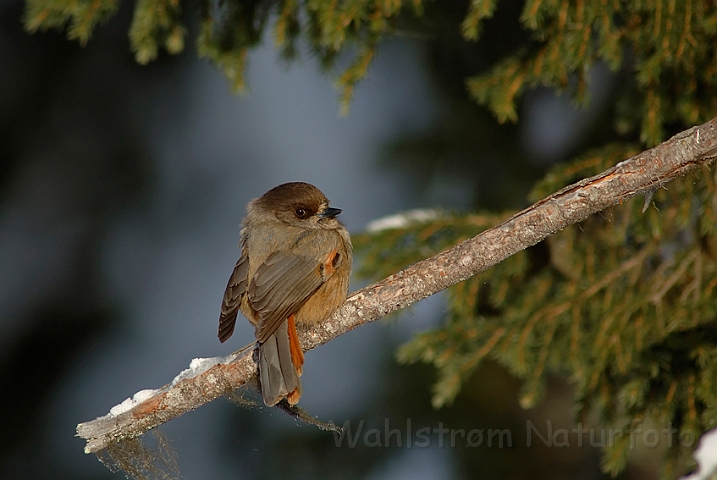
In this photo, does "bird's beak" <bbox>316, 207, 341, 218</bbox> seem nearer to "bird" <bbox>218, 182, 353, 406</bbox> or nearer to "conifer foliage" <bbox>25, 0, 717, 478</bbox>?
"bird" <bbox>218, 182, 353, 406</bbox>

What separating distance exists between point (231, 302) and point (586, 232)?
1.95 meters

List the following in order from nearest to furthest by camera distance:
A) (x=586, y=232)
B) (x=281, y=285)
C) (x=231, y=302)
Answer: (x=281, y=285), (x=231, y=302), (x=586, y=232)

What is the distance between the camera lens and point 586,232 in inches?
163

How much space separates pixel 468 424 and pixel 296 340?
2.32 m

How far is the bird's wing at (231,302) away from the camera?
367 centimetres

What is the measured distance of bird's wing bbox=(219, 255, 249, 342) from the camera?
367 centimetres

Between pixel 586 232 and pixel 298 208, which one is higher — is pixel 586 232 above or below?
below

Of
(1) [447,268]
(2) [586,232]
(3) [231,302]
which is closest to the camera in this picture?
(1) [447,268]

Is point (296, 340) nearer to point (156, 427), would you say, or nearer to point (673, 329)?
point (156, 427)

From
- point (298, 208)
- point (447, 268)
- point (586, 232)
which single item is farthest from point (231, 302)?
point (586, 232)

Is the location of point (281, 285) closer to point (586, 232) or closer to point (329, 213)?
point (329, 213)

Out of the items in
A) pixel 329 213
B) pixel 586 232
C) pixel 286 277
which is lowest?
pixel 586 232

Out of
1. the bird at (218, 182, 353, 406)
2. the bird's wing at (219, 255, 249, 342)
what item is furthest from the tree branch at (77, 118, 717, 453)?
the bird's wing at (219, 255, 249, 342)

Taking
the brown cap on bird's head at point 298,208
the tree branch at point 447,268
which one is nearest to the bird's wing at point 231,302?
the tree branch at point 447,268
